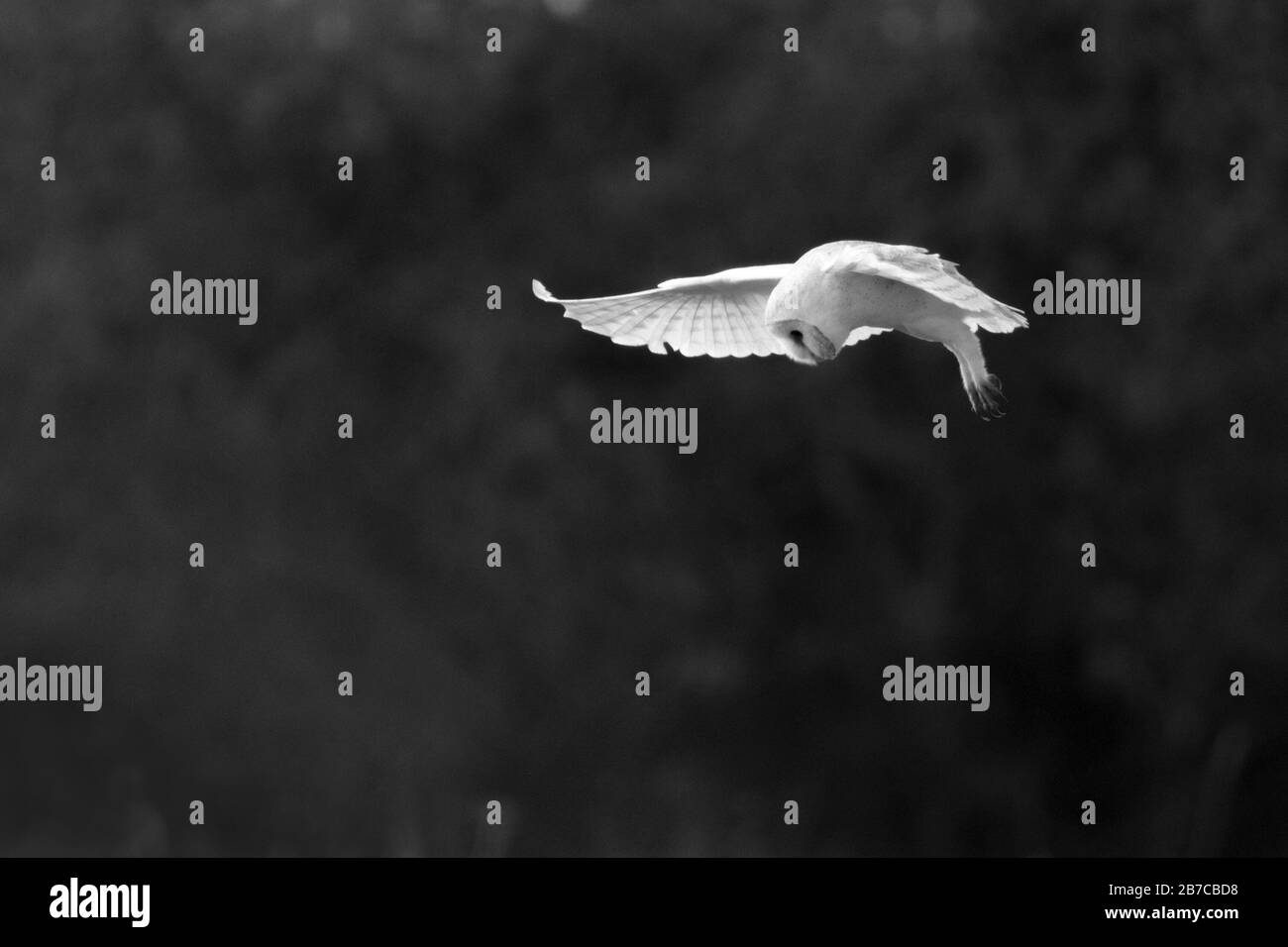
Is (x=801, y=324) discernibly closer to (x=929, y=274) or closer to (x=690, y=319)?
(x=929, y=274)

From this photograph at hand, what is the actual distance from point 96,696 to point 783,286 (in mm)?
3405

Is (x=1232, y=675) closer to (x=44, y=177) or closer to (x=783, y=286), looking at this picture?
(x=783, y=286)

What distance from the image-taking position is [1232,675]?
16.2 feet

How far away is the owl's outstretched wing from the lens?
3.12m

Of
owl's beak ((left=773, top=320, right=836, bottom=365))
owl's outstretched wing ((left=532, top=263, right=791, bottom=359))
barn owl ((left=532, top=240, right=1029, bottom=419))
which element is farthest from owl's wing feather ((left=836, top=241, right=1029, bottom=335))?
owl's outstretched wing ((left=532, top=263, right=791, bottom=359))

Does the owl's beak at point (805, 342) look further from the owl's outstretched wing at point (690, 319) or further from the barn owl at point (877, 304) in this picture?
the owl's outstretched wing at point (690, 319)

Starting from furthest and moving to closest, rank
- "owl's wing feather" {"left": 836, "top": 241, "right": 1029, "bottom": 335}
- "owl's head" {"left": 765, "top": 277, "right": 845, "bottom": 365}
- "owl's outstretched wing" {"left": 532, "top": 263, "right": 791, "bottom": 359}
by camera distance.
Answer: "owl's outstretched wing" {"left": 532, "top": 263, "right": 791, "bottom": 359} < "owl's head" {"left": 765, "top": 277, "right": 845, "bottom": 365} < "owl's wing feather" {"left": 836, "top": 241, "right": 1029, "bottom": 335}

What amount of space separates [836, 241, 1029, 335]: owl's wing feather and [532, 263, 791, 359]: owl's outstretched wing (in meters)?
0.63

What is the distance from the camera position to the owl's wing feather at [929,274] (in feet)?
7.73

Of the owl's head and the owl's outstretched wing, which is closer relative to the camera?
the owl's head

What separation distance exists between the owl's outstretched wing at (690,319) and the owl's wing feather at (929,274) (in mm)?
626

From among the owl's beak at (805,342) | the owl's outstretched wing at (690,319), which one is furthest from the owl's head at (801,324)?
the owl's outstretched wing at (690,319)

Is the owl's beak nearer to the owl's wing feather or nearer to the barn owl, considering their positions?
the barn owl

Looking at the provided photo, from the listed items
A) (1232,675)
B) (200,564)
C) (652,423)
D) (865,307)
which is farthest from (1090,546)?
(200,564)
